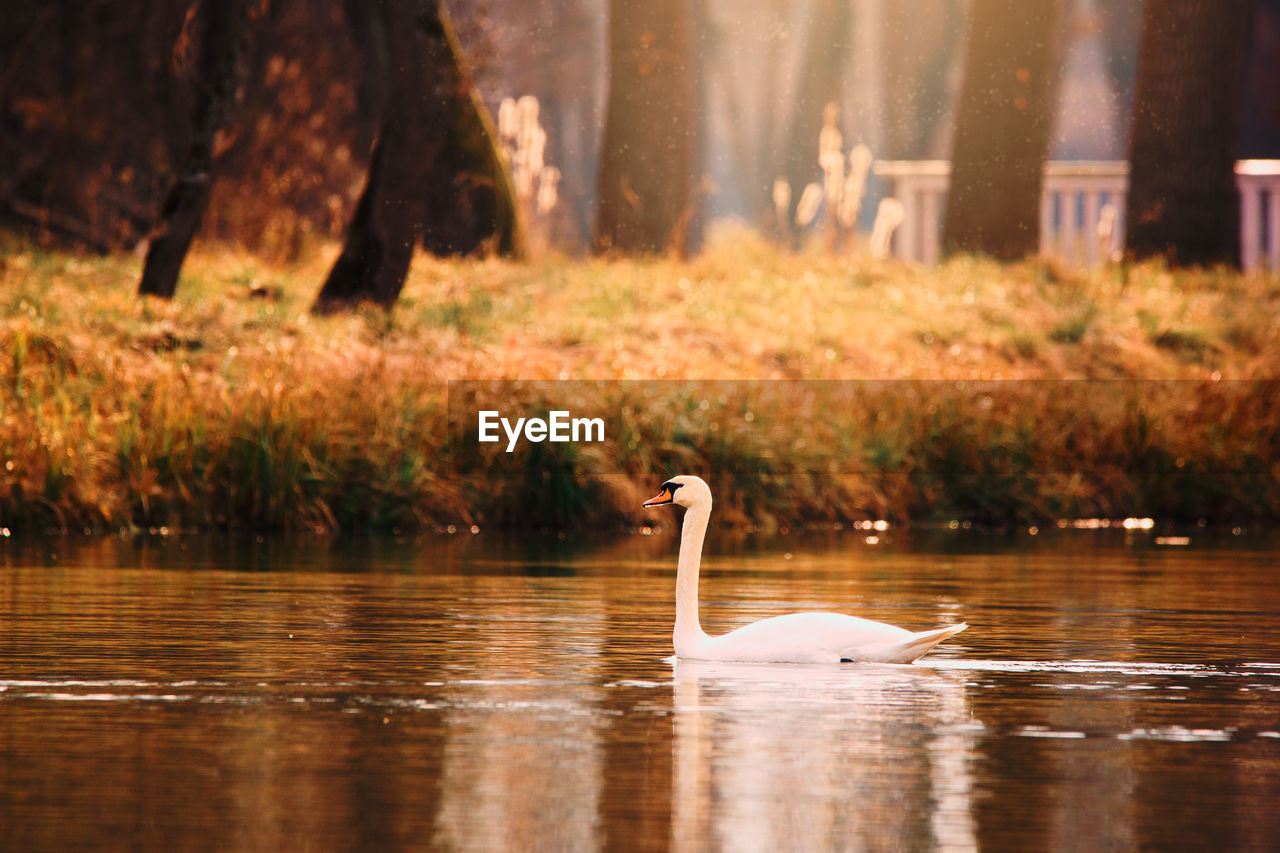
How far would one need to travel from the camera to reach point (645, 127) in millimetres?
32750

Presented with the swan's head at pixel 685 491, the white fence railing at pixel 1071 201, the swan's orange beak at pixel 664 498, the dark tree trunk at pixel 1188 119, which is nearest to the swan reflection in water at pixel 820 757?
the swan's orange beak at pixel 664 498

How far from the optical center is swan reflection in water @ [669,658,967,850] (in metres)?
7.69

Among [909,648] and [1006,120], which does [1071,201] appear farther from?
[909,648]

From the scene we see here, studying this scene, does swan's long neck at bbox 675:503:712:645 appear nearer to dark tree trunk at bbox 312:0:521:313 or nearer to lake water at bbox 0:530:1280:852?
lake water at bbox 0:530:1280:852

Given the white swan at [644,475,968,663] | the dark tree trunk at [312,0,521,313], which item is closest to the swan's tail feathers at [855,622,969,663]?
the white swan at [644,475,968,663]

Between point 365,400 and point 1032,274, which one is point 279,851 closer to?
point 365,400

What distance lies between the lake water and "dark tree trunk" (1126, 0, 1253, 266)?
48.2ft

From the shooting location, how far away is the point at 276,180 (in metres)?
31.5

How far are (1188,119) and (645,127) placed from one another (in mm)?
6655

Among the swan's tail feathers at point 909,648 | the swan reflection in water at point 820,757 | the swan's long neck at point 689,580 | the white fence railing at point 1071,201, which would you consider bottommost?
the swan reflection in water at point 820,757

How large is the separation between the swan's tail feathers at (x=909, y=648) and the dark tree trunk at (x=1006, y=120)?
20.9m

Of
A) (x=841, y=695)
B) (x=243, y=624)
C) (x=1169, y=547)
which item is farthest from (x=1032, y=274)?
(x=841, y=695)

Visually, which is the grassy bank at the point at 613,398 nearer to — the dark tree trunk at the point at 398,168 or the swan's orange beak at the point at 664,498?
the dark tree trunk at the point at 398,168

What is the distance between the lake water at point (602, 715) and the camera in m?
7.80
